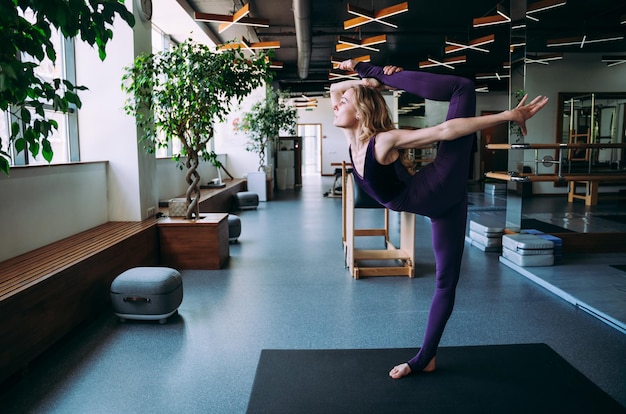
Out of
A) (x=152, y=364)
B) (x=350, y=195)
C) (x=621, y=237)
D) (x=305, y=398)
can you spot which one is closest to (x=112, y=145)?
(x=350, y=195)

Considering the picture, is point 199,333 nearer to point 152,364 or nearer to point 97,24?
point 152,364

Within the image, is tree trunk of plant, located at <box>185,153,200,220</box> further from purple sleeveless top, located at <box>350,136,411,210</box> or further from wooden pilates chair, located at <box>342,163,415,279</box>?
purple sleeveless top, located at <box>350,136,411,210</box>

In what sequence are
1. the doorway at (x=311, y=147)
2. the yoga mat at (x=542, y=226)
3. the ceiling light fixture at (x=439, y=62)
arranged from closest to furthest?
the yoga mat at (x=542, y=226), the ceiling light fixture at (x=439, y=62), the doorway at (x=311, y=147)

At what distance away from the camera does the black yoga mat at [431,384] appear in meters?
2.07

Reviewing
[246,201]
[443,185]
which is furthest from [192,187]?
[246,201]

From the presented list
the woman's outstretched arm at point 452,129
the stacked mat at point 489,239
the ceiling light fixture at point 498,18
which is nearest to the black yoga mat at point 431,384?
the woman's outstretched arm at point 452,129

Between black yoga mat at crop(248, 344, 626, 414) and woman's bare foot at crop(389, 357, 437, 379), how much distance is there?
0.03 metres

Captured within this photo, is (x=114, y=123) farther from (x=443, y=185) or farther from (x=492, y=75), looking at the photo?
(x=492, y=75)

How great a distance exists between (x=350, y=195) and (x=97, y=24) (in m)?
3.43

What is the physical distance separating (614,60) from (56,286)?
7.24m

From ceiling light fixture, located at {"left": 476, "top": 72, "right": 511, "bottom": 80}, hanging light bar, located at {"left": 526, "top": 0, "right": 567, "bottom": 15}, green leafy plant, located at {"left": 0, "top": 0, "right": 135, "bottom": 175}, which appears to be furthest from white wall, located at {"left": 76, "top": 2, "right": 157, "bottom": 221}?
ceiling light fixture, located at {"left": 476, "top": 72, "right": 511, "bottom": 80}

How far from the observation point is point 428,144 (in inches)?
84.6

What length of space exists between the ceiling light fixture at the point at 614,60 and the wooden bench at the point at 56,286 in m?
6.53

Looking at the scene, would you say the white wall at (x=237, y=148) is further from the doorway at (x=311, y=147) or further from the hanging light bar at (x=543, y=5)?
the doorway at (x=311, y=147)
